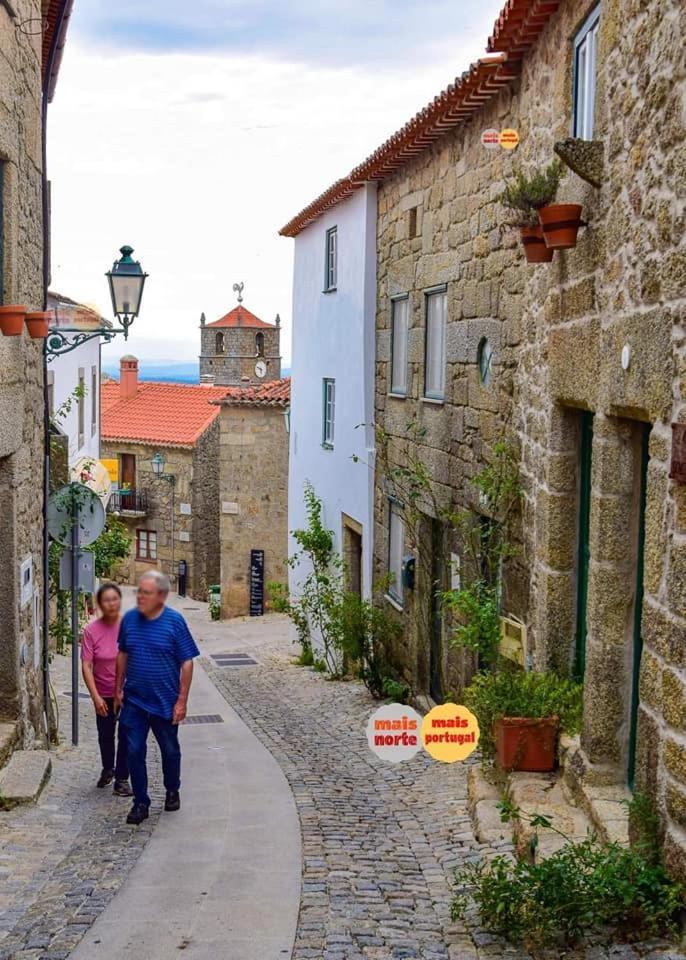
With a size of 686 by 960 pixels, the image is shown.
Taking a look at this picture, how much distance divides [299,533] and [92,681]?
9328 mm

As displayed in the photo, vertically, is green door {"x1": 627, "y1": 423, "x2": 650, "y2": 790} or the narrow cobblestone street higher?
green door {"x1": 627, "y1": 423, "x2": 650, "y2": 790}

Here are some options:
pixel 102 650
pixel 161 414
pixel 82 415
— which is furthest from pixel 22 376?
pixel 161 414

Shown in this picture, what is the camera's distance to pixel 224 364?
65.0 meters

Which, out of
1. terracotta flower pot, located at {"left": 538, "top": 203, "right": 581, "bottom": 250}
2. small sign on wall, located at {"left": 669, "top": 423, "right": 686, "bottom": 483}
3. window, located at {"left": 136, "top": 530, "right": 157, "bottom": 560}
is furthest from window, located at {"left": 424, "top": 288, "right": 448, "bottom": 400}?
window, located at {"left": 136, "top": 530, "right": 157, "bottom": 560}

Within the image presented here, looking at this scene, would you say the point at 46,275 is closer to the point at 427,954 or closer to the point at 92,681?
the point at 92,681

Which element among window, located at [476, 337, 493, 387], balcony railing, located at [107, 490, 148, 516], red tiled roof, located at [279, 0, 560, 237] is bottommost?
balcony railing, located at [107, 490, 148, 516]

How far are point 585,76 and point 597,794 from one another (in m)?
3.88


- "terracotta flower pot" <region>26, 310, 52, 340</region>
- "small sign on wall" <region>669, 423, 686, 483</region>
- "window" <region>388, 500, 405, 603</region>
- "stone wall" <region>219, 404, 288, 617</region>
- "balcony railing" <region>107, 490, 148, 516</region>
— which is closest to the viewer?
"small sign on wall" <region>669, 423, 686, 483</region>

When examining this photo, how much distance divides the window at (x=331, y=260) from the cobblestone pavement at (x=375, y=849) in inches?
273

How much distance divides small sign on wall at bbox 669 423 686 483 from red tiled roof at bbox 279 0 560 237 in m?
3.59

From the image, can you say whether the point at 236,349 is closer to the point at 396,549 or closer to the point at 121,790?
the point at 396,549

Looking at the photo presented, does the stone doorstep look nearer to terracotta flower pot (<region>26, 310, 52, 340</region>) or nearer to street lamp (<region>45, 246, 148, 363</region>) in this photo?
terracotta flower pot (<region>26, 310, 52, 340</region>)

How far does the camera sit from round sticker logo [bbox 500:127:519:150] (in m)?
8.17

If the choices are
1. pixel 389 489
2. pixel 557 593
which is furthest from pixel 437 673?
pixel 557 593
